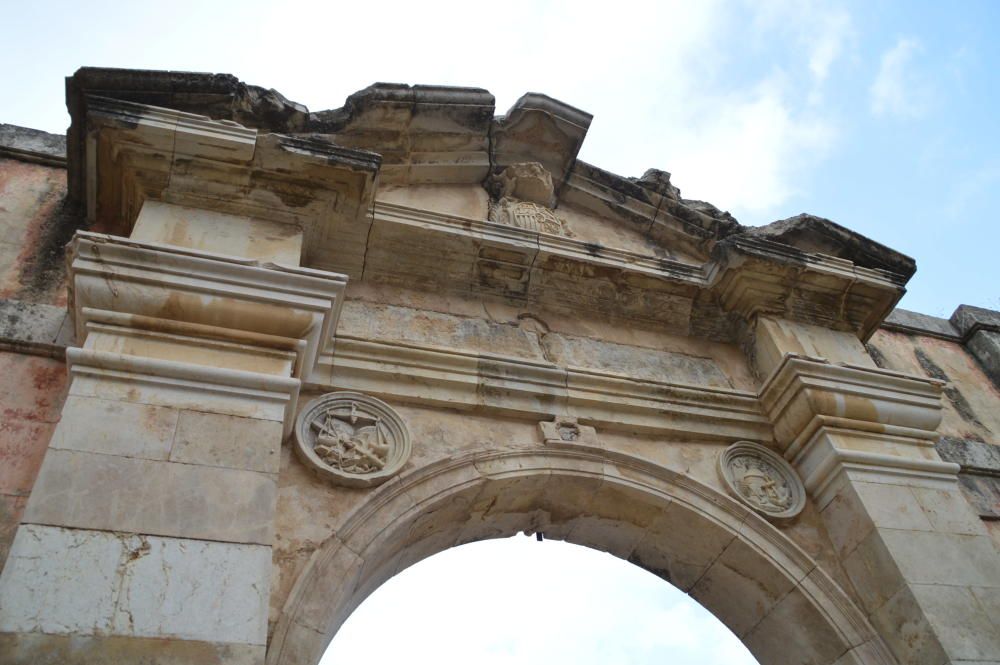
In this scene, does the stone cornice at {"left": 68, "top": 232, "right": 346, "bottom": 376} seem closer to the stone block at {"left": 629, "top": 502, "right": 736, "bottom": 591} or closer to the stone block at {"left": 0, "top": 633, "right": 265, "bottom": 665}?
the stone block at {"left": 0, "top": 633, "right": 265, "bottom": 665}

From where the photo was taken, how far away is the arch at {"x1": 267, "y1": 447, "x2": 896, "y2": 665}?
13.6 ft

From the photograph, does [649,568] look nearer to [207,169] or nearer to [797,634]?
[797,634]

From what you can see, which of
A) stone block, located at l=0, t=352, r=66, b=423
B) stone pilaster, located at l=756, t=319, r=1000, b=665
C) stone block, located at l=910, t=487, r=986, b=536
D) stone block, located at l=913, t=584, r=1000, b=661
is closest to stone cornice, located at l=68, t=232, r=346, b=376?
stone block, located at l=0, t=352, r=66, b=423

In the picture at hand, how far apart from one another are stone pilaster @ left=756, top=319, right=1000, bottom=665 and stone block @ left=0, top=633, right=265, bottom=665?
3.15m

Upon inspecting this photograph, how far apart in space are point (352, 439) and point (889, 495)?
2946 millimetres

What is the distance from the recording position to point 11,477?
3561 mm

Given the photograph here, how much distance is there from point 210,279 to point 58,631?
5.86 feet

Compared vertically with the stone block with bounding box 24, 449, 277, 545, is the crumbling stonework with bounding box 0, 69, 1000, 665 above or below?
above

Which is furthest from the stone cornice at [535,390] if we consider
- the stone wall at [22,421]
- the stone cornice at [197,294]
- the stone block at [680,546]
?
the stone wall at [22,421]

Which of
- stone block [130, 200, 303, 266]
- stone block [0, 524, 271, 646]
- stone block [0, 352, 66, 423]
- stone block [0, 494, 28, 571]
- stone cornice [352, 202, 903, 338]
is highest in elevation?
stone cornice [352, 202, 903, 338]

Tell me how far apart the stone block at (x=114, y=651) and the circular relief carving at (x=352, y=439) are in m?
1.20

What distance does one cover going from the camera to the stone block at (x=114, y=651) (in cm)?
263

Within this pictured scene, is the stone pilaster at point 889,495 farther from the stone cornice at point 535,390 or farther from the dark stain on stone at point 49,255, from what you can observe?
the dark stain on stone at point 49,255

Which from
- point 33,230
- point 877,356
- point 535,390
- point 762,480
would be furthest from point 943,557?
point 33,230
